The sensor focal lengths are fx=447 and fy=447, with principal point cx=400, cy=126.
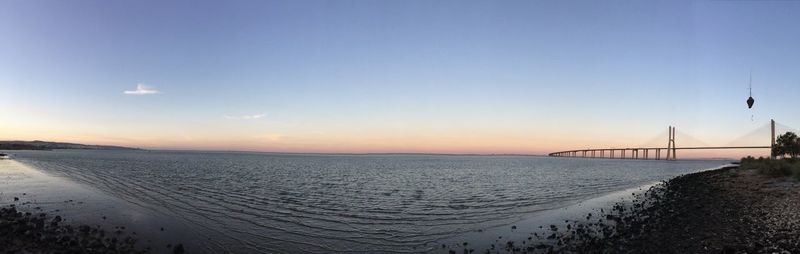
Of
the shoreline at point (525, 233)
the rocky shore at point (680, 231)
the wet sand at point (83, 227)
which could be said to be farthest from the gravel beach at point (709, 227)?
the wet sand at point (83, 227)

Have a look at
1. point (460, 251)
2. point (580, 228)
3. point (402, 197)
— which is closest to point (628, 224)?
point (580, 228)

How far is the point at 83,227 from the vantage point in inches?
787

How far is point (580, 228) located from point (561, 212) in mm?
7326

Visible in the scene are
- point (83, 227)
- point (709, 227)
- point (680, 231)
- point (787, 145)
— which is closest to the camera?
point (680, 231)

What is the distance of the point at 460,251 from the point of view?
1680 cm

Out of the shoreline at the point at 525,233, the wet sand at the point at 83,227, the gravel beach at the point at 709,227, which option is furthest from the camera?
the shoreline at the point at 525,233

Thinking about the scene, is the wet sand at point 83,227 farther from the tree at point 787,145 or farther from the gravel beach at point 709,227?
the tree at point 787,145

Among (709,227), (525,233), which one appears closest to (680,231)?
(709,227)

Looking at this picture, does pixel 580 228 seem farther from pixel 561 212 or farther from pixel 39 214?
pixel 39 214

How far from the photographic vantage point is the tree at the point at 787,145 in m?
95.6

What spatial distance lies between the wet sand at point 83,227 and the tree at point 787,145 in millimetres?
118769

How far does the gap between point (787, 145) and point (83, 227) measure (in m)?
126

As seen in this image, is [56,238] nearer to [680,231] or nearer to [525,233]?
[525,233]

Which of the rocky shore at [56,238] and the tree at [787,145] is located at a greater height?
the tree at [787,145]
